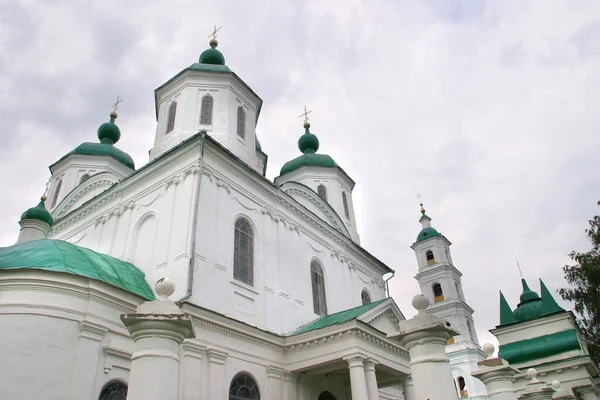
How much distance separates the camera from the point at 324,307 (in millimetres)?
17984

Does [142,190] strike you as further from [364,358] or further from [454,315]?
[454,315]

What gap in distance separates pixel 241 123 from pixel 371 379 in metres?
11.1

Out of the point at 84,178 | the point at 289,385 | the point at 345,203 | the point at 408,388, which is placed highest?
the point at 84,178

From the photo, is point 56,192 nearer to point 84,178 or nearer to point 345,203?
point 84,178

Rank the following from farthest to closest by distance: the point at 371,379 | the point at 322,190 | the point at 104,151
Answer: the point at 322,190 → the point at 104,151 → the point at 371,379

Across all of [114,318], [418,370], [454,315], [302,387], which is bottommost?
[418,370]

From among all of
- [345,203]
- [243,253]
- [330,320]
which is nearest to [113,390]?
[243,253]

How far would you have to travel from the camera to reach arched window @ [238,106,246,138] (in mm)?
18766

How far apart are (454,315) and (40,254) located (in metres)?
32.1

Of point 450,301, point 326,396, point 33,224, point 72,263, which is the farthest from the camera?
point 450,301

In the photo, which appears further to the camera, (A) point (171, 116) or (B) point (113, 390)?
(A) point (171, 116)

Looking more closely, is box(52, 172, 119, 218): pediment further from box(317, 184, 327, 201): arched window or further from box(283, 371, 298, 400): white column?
box(283, 371, 298, 400): white column

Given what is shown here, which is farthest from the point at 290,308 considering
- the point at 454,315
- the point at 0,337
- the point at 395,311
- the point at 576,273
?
the point at 454,315

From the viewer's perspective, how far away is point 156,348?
5.46m
